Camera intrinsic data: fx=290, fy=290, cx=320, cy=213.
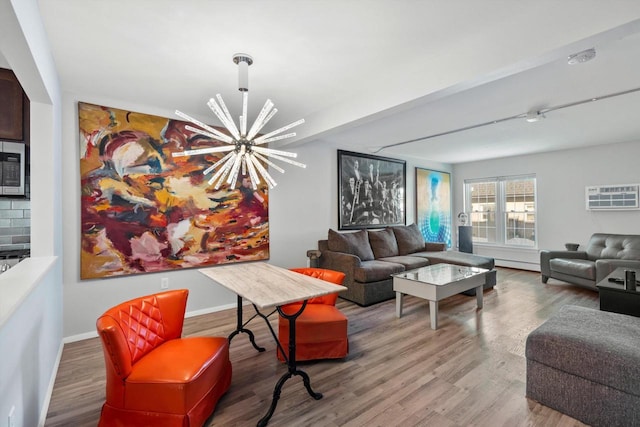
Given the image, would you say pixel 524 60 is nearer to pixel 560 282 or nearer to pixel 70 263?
pixel 70 263

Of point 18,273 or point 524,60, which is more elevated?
point 524,60

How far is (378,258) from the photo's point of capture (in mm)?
4828

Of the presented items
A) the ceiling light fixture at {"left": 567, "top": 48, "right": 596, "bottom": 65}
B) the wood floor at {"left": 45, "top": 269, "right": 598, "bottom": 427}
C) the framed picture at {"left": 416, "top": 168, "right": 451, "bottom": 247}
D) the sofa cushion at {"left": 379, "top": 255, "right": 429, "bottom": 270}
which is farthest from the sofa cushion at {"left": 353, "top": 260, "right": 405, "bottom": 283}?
the ceiling light fixture at {"left": 567, "top": 48, "right": 596, "bottom": 65}

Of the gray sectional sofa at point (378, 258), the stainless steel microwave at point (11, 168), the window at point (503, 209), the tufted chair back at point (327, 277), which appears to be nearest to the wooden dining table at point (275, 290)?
the tufted chair back at point (327, 277)

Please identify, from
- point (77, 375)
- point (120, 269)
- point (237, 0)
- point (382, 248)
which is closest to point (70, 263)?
point (120, 269)

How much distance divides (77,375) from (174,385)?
55.0 inches

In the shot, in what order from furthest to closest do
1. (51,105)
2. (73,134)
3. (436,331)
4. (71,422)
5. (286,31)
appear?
(436,331) < (73,134) < (51,105) < (286,31) < (71,422)

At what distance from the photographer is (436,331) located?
10.1ft

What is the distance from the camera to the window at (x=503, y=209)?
602cm

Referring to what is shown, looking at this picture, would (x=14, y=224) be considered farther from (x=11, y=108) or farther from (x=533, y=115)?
(x=533, y=115)

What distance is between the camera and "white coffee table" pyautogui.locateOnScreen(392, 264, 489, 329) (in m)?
3.12

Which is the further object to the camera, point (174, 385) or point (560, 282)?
point (560, 282)

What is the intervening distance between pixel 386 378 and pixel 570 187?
5529 mm

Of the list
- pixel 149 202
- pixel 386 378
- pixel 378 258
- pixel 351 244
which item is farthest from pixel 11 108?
pixel 378 258
